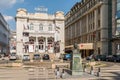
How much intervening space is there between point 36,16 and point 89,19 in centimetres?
1922

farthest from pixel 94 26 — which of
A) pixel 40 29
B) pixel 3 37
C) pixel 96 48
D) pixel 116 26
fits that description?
pixel 3 37

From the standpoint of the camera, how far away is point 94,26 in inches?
3398

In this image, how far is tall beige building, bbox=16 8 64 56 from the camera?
92.5 metres

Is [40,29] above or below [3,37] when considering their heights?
above

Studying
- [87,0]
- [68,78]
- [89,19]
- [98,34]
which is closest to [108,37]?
[98,34]

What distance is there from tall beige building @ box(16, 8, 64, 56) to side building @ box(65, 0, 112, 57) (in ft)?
29.6

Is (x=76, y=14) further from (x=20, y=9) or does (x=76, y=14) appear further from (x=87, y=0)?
(x=20, y=9)

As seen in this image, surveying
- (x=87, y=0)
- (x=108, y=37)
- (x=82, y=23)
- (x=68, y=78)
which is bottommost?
(x=68, y=78)

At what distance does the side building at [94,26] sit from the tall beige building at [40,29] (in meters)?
9.01

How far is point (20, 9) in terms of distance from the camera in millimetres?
94688

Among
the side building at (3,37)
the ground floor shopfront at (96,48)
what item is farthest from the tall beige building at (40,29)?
the side building at (3,37)

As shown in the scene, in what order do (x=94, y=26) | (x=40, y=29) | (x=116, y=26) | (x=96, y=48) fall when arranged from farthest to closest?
(x=40, y=29) < (x=94, y=26) < (x=96, y=48) < (x=116, y=26)

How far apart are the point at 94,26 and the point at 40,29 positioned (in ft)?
72.9

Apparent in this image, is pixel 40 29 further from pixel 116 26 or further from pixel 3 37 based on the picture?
pixel 3 37
